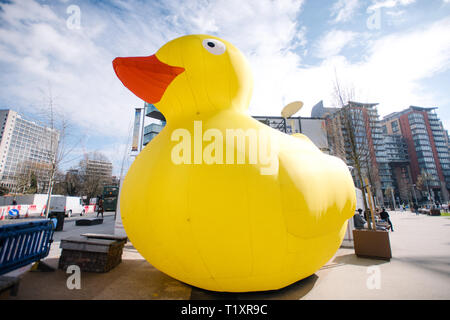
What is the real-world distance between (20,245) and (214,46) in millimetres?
4560

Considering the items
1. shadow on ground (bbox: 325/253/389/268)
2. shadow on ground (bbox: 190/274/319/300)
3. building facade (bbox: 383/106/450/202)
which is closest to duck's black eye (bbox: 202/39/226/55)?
shadow on ground (bbox: 190/274/319/300)

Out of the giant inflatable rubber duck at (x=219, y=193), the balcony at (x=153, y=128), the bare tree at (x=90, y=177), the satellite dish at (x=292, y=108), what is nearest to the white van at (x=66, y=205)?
the balcony at (x=153, y=128)

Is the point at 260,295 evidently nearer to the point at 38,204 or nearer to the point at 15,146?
the point at 38,204

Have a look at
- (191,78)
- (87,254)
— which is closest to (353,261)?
(191,78)

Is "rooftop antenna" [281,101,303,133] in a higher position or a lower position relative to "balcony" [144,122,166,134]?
lower

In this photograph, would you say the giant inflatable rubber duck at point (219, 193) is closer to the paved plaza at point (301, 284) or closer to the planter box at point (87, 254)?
the paved plaza at point (301, 284)

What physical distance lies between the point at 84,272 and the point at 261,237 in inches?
151

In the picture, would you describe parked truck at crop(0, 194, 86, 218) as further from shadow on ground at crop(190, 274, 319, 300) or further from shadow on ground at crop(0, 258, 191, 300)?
shadow on ground at crop(190, 274, 319, 300)

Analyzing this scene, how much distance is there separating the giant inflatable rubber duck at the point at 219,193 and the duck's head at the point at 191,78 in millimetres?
16

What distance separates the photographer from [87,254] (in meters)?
3.94

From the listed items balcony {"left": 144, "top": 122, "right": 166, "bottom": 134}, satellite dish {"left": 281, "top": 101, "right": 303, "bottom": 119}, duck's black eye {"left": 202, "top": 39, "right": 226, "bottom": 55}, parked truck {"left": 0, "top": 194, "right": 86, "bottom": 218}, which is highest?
balcony {"left": 144, "top": 122, "right": 166, "bottom": 134}

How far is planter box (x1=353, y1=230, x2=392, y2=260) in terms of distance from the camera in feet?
16.1

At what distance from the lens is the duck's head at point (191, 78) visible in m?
2.92
